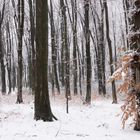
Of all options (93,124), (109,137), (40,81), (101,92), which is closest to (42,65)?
(40,81)

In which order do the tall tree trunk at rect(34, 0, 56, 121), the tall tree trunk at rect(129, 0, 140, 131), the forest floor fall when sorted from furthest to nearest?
the tall tree trunk at rect(34, 0, 56, 121)
the tall tree trunk at rect(129, 0, 140, 131)
the forest floor

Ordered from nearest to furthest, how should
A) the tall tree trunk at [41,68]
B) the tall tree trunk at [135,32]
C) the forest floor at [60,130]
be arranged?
the forest floor at [60,130] → the tall tree trunk at [135,32] → the tall tree trunk at [41,68]

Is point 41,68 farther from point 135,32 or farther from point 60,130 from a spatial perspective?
point 135,32

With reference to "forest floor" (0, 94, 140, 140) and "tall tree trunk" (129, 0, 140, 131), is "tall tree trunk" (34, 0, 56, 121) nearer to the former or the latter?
"forest floor" (0, 94, 140, 140)

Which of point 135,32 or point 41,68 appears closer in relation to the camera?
point 135,32

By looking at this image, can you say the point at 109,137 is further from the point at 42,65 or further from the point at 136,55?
the point at 42,65

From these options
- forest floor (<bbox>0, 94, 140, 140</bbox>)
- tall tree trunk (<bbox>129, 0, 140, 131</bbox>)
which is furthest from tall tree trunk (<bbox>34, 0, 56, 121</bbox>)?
tall tree trunk (<bbox>129, 0, 140, 131</bbox>)

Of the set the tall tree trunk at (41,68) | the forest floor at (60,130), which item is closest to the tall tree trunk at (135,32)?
the forest floor at (60,130)

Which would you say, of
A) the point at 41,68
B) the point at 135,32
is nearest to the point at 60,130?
the point at 41,68

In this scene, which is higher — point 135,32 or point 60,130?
point 135,32

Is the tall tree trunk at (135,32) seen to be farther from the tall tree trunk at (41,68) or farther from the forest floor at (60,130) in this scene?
the tall tree trunk at (41,68)

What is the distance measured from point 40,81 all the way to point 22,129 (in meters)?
2.48

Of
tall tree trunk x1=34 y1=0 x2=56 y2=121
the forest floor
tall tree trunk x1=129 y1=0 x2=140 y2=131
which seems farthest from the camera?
tall tree trunk x1=34 y1=0 x2=56 y2=121

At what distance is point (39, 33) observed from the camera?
12719mm
